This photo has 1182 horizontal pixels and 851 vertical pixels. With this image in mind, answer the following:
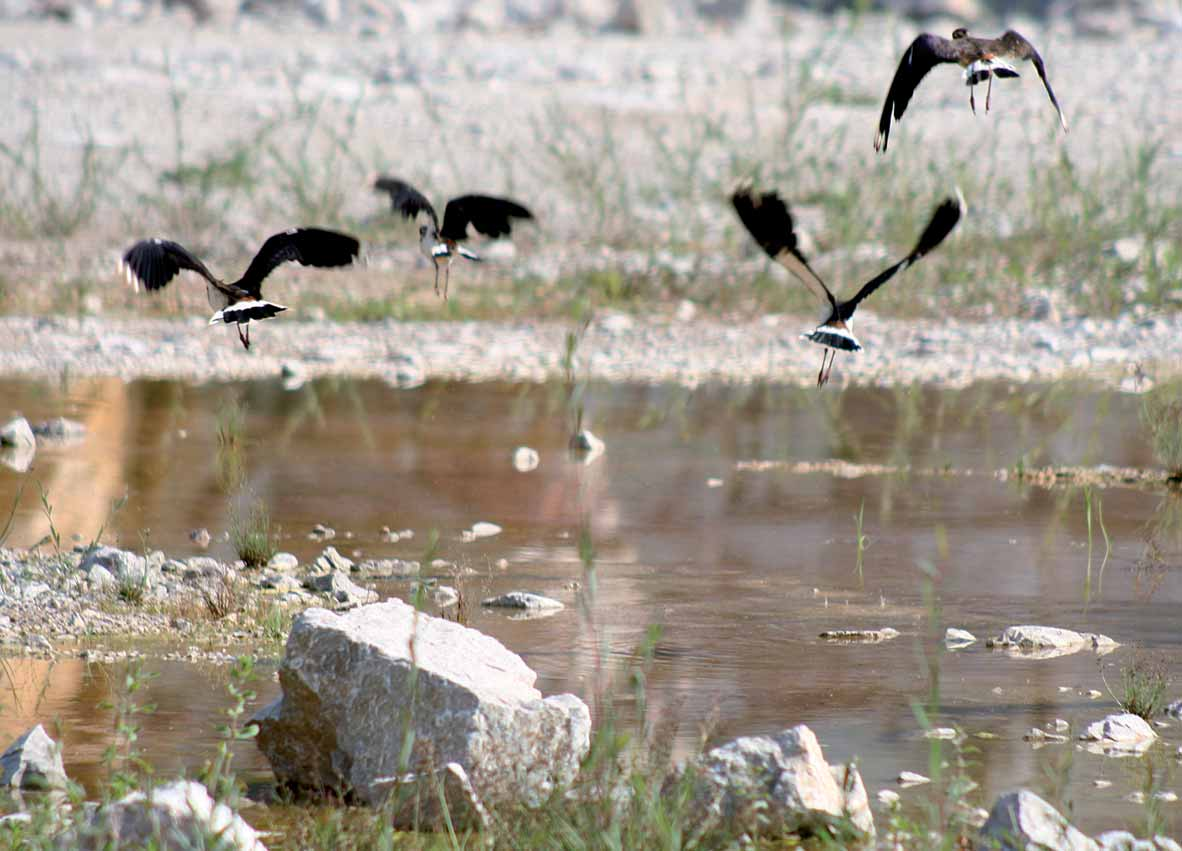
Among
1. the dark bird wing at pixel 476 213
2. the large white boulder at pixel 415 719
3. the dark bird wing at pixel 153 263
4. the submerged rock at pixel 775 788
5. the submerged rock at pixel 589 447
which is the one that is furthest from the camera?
the submerged rock at pixel 589 447

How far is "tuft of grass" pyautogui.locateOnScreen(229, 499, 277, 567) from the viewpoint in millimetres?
5875

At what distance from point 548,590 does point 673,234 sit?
7902 millimetres

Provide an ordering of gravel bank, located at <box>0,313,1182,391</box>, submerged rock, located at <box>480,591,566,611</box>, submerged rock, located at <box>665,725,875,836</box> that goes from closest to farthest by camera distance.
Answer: submerged rock, located at <box>665,725,875,836</box> → submerged rock, located at <box>480,591,566,611</box> → gravel bank, located at <box>0,313,1182,391</box>

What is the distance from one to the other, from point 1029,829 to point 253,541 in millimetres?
3142

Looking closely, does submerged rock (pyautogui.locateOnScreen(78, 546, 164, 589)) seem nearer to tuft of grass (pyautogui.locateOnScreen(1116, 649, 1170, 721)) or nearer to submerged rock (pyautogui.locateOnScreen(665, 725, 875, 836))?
submerged rock (pyautogui.locateOnScreen(665, 725, 875, 836))

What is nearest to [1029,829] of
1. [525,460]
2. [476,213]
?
[476,213]

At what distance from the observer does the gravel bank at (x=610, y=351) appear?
10562mm

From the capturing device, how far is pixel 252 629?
16.8 feet

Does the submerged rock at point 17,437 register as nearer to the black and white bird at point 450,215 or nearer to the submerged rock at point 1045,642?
the black and white bird at point 450,215

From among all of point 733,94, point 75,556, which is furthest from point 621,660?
point 733,94

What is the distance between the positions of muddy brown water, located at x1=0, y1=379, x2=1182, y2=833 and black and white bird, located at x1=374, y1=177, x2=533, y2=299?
0.98 metres

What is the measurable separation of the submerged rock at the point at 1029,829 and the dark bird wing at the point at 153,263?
2312 millimetres

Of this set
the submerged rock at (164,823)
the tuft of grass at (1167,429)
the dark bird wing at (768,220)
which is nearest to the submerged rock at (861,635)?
the dark bird wing at (768,220)

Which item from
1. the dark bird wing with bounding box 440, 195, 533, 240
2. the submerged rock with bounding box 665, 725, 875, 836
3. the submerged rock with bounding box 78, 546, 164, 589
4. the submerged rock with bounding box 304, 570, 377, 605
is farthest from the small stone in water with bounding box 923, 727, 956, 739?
the submerged rock with bounding box 78, 546, 164, 589
